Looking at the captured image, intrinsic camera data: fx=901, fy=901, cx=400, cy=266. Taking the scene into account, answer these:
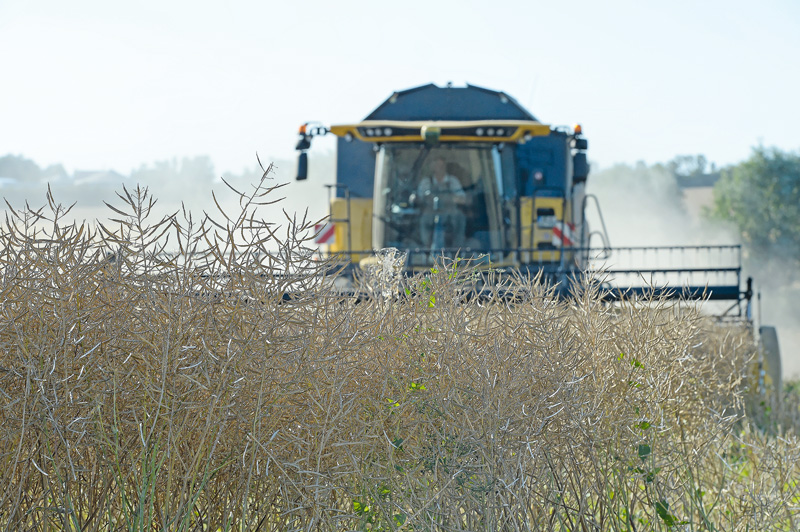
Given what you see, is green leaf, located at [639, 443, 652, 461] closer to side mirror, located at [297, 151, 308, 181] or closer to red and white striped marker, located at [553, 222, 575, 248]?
side mirror, located at [297, 151, 308, 181]

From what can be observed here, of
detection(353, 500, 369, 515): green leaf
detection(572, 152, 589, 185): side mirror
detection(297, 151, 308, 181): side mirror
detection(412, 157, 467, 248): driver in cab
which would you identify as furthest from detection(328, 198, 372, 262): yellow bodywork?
detection(353, 500, 369, 515): green leaf

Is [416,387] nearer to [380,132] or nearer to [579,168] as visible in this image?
[380,132]

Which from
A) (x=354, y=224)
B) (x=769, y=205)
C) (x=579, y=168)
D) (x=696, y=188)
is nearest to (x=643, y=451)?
(x=579, y=168)

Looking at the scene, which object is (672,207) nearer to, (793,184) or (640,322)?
(793,184)

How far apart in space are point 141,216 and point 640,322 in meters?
2.17

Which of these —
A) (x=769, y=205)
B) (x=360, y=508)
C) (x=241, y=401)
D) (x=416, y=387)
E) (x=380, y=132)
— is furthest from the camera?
(x=769, y=205)

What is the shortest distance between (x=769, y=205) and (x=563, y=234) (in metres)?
39.1

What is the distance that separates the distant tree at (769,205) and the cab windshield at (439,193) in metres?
39.2

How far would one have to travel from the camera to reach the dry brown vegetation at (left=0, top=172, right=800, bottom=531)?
9.27ft

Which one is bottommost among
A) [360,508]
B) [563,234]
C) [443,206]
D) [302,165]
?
[360,508]

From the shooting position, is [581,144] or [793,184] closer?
[581,144]

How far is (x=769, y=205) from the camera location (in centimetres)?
4494

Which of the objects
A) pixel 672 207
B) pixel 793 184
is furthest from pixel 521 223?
pixel 672 207

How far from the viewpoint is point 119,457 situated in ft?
9.49
